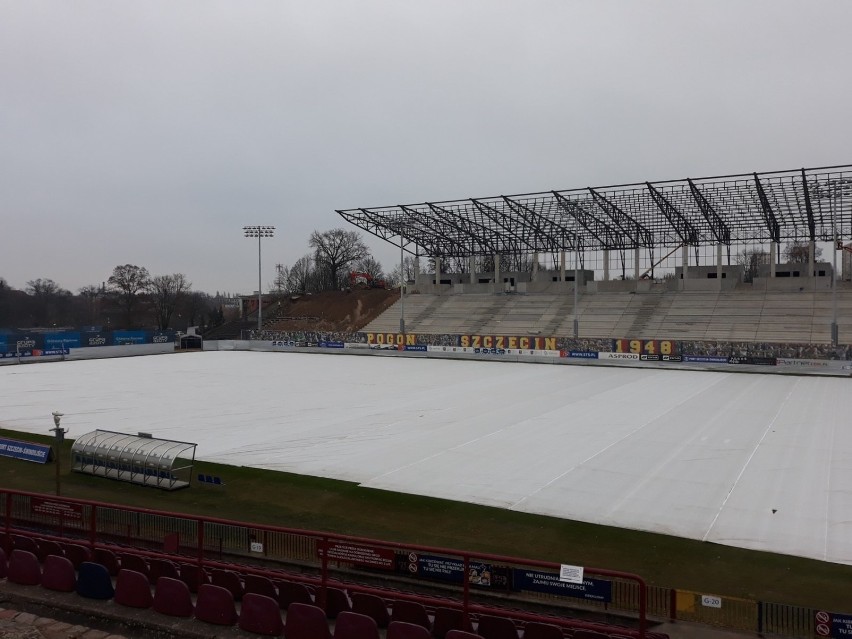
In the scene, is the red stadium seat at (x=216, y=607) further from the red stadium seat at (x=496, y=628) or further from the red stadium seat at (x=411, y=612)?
the red stadium seat at (x=496, y=628)

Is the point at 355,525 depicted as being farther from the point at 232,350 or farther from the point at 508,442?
the point at 232,350

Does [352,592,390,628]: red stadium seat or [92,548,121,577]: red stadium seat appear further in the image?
[92,548,121,577]: red stadium seat

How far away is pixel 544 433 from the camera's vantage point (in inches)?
981

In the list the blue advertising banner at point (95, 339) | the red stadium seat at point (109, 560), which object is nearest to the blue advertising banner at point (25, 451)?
the red stadium seat at point (109, 560)

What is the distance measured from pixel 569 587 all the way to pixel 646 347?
4730cm

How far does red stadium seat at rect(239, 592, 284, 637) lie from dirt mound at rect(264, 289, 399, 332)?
77691 mm

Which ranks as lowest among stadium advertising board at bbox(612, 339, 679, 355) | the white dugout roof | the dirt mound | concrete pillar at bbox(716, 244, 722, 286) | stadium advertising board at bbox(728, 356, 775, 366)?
the white dugout roof

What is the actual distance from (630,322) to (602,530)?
190 ft

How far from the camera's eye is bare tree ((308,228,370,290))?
127250mm

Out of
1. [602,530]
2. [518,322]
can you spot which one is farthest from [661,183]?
[602,530]

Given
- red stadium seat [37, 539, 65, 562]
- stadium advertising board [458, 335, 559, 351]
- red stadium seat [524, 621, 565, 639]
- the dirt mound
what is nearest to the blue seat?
red stadium seat [37, 539, 65, 562]

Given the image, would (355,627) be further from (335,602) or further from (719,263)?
(719,263)

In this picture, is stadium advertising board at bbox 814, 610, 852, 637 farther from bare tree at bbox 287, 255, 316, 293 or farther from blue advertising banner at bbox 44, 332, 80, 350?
bare tree at bbox 287, 255, 316, 293

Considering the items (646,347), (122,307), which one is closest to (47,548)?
(646,347)
